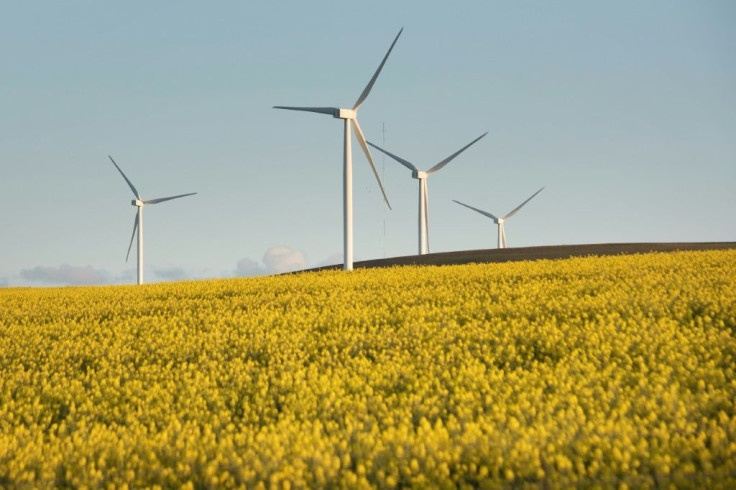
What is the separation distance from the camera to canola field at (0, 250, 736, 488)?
9125 millimetres

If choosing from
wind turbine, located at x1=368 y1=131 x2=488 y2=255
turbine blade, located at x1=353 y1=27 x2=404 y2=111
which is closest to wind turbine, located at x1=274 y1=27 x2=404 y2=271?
turbine blade, located at x1=353 y1=27 x2=404 y2=111

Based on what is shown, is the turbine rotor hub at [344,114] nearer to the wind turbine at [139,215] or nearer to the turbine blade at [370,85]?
the turbine blade at [370,85]

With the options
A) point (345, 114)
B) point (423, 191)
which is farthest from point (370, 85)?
point (423, 191)

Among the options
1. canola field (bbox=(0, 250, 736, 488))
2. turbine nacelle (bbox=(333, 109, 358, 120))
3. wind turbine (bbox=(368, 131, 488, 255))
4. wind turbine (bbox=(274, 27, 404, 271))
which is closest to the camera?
canola field (bbox=(0, 250, 736, 488))

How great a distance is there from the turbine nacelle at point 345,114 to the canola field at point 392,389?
20.8 meters

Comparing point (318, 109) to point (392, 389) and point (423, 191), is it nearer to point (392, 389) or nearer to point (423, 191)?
point (423, 191)

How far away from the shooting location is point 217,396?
527 inches

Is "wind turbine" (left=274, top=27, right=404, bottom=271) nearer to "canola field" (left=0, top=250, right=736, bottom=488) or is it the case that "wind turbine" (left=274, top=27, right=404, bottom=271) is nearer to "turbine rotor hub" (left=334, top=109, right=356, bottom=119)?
"turbine rotor hub" (left=334, top=109, right=356, bottom=119)

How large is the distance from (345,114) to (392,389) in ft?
104

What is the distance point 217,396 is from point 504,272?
54.7 ft

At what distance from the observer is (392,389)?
516 inches

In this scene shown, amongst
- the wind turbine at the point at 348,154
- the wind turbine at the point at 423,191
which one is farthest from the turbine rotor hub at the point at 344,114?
the wind turbine at the point at 423,191

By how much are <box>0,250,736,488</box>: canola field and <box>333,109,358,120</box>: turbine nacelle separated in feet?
68.4

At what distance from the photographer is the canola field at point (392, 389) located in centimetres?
912
